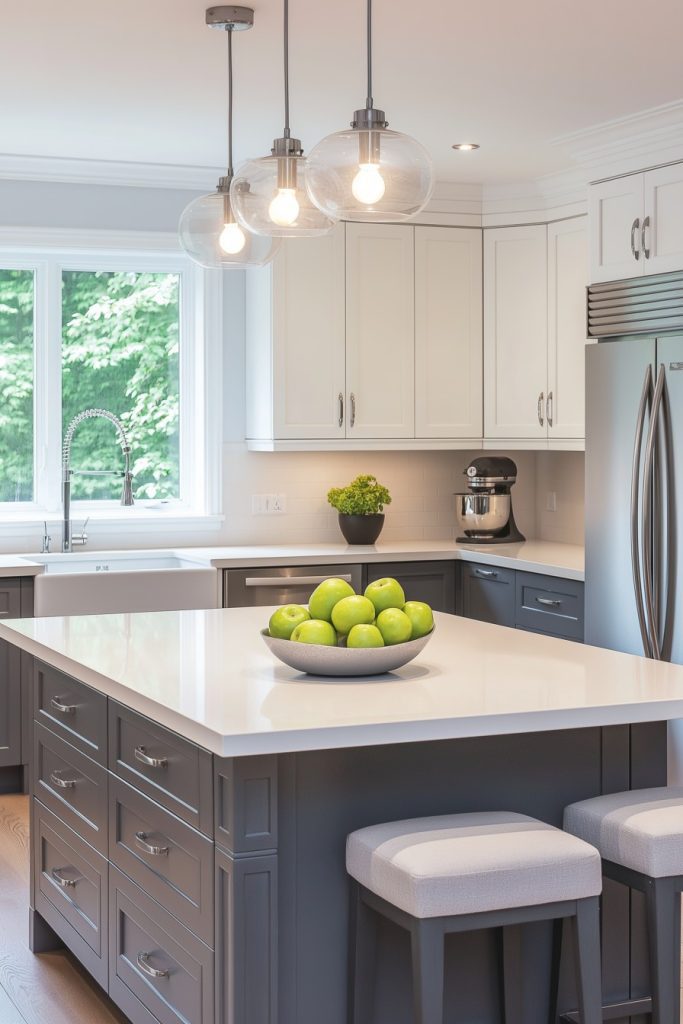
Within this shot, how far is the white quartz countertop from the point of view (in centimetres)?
217

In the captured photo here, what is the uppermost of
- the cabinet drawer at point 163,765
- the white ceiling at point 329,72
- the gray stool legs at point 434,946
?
the white ceiling at point 329,72

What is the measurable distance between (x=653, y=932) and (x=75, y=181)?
4.18 metres

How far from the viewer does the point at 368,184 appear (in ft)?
7.41

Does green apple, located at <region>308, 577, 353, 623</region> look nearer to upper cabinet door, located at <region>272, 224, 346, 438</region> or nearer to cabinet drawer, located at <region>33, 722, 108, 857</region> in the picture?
cabinet drawer, located at <region>33, 722, 108, 857</region>

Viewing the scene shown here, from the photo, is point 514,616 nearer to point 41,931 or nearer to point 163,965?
point 41,931

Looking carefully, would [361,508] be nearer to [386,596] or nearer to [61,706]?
[61,706]

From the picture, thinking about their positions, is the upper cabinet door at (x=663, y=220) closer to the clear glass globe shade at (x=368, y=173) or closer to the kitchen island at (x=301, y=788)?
the kitchen island at (x=301, y=788)

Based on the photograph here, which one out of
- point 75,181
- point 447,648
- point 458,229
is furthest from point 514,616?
point 75,181

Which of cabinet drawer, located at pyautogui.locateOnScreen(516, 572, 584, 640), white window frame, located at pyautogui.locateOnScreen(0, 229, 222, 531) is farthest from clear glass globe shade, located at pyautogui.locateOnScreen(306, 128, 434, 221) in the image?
white window frame, located at pyautogui.locateOnScreen(0, 229, 222, 531)

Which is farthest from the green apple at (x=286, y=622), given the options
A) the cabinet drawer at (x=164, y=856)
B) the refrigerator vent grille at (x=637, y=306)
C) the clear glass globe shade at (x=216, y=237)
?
Answer: the refrigerator vent grille at (x=637, y=306)

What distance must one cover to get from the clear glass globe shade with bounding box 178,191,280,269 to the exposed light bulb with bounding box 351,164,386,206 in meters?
0.75

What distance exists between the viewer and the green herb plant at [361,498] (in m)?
5.63

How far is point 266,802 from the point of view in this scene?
220 cm

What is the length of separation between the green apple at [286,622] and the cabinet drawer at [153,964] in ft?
1.95
